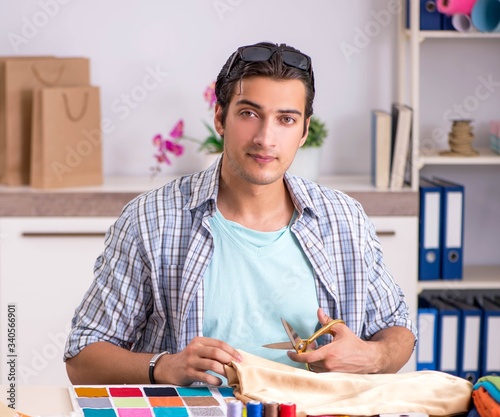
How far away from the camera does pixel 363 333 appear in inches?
A: 74.7

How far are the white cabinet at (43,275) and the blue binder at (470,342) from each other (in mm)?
1264

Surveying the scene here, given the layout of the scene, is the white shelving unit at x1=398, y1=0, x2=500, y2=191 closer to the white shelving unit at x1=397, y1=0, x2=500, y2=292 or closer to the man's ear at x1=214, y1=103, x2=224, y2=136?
the white shelving unit at x1=397, y1=0, x2=500, y2=292

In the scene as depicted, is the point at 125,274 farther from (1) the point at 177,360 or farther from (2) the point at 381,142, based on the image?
(2) the point at 381,142

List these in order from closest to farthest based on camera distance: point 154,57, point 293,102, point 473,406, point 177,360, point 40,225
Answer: point 473,406 < point 177,360 < point 293,102 < point 40,225 < point 154,57

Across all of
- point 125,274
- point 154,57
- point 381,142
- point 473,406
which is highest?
point 154,57

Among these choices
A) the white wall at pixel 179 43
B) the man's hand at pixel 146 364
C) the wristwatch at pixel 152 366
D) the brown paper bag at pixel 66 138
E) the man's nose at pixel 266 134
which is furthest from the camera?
the white wall at pixel 179 43

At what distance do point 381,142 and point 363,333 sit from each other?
1252 mm

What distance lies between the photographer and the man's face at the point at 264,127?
5.77 feet

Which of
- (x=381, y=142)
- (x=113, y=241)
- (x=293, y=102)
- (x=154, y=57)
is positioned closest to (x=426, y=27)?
(x=381, y=142)

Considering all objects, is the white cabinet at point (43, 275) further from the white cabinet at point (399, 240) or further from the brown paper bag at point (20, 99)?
the white cabinet at point (399, 240)

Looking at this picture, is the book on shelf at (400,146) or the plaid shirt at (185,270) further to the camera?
the book on shelf at (400,146)

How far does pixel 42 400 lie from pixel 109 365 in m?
0.25

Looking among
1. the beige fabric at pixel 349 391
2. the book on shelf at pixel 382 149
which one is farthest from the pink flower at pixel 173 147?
the beige fabric at pixel 349 391

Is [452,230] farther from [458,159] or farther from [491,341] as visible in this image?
[491,341]
